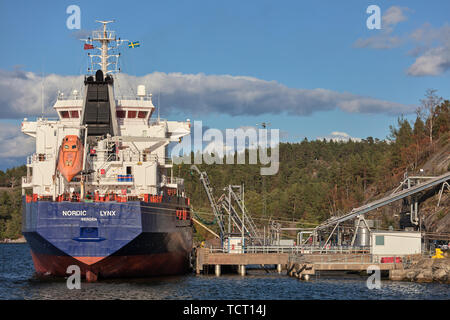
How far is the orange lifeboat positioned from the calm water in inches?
292

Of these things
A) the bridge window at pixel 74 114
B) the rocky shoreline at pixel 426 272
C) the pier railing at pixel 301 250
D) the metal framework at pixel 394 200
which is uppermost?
the bridge window at pixel 74 114

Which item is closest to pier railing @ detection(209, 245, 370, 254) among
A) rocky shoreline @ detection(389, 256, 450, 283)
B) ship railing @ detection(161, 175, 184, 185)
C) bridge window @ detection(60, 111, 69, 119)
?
rocky shoreline @ detection(389, 256, 450, 283)

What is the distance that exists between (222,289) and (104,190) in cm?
1169

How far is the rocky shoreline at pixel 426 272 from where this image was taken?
164 ft

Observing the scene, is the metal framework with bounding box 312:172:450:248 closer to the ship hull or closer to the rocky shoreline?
the rocky shoreline

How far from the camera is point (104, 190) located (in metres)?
52.4

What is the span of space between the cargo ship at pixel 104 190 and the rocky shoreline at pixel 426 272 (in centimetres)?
1716

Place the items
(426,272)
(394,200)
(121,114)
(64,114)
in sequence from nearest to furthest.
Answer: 1. (426,272)
2. (64,114)
3. (121,114)
4. (394,200)

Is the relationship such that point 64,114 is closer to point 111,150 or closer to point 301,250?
point 111,150

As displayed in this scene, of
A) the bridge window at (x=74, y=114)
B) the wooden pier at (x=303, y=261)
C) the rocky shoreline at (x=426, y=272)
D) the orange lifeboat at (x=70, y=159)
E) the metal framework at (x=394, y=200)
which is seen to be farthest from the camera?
the metal framework at (x=394, y=200)

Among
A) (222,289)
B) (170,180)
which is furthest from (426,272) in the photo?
(170,180)

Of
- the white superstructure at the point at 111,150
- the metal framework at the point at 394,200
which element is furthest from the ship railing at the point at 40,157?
the metal framework at the point at 394,200

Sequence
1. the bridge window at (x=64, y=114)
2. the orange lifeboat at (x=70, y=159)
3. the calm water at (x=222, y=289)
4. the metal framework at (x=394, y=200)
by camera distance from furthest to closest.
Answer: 1. the metal framework at (x=394, y=200)
2. the bridge window at (x=64, y=114)
3. the orange lifeboat at (x=70, y=159)
4. the calm water at (x=222, y=289)

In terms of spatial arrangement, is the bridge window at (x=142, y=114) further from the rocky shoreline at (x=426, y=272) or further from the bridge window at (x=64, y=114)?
the rocky shoreline at (x=426, y=272)
